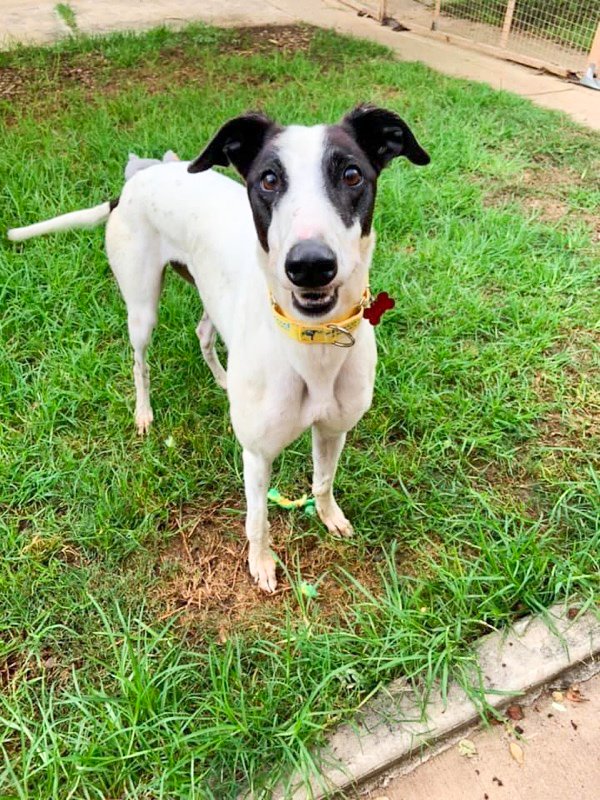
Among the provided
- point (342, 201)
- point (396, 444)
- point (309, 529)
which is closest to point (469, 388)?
point (396, 444)

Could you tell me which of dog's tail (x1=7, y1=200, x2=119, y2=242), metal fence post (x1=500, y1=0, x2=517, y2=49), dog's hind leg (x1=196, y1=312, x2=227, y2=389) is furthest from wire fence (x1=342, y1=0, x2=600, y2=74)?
dog's tail (x1=7, y1=200, x2=119, y2=242)

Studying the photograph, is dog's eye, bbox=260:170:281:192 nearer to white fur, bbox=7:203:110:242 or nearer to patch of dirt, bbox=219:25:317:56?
white fur, bbox=7:203:110:242

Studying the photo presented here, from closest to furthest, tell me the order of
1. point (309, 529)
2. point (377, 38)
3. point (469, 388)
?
point (309, 529) → point (469, 388) → point (377, 38)

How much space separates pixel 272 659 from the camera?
77.1 inches

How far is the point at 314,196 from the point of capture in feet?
4.82

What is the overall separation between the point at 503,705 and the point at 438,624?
0.97ft

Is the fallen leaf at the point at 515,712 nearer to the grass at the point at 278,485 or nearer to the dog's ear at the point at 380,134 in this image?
the grass at the point at 278,485

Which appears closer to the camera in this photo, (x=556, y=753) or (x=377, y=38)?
(x=556, y=753)

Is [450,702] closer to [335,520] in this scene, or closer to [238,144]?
[335,520]

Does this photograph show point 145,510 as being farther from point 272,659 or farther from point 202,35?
point 202,35

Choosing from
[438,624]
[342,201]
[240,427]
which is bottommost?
[438,624]

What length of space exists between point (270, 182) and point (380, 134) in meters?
0.45

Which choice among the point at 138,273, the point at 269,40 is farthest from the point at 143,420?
the point at 269,40

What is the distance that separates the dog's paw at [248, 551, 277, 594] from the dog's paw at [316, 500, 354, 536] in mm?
280
